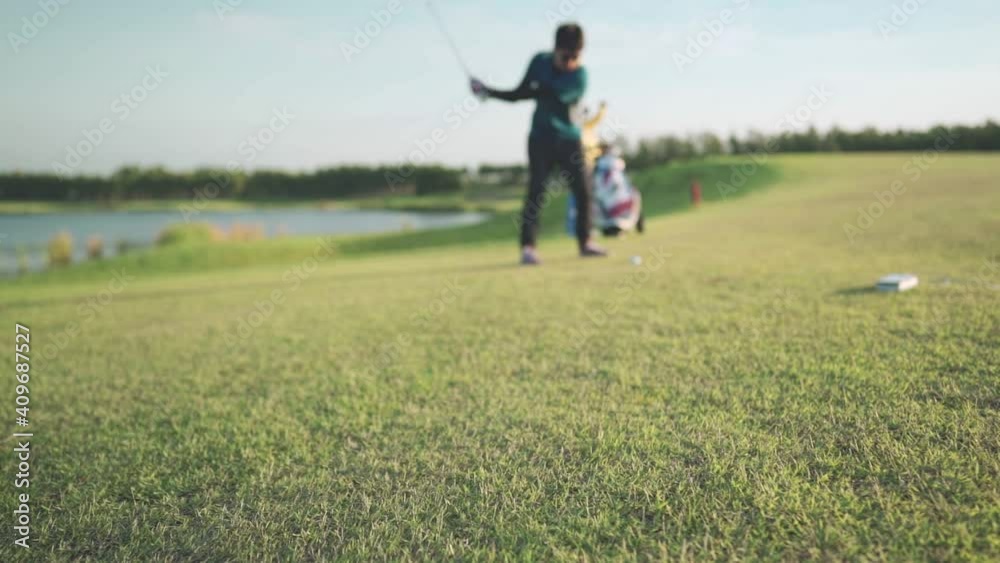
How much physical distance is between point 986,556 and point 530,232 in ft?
19.2

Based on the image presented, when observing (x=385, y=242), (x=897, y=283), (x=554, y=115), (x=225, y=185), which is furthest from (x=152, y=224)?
(x=897, y=283)

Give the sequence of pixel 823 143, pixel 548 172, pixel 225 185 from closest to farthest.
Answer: pixel 548 172
pixel 823 143
pixel 225 185

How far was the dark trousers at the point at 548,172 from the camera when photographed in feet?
21.4

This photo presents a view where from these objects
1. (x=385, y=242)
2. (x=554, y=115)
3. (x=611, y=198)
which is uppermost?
(x=554, y=115)

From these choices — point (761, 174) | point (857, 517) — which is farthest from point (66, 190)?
point (857, 517)

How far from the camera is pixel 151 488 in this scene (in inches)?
69.5

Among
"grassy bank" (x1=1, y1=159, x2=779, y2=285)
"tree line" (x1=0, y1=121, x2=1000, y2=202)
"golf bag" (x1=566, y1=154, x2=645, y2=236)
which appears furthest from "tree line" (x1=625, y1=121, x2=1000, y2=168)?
"golf bag" (x1=566, y1=154, x2=645, y2=236)

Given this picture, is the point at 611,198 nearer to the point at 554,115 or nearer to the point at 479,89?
the point at 554,115

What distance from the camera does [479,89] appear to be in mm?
6164

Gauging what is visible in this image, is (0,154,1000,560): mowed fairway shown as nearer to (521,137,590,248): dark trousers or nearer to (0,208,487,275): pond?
(521,137,590,248): dark trousers

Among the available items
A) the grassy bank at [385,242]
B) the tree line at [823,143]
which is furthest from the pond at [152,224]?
the tree line at [823,143]

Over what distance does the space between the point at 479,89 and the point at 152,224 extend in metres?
51.6

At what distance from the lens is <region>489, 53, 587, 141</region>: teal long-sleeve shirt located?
626 cm

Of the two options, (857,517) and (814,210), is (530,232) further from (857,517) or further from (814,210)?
(814,210)
